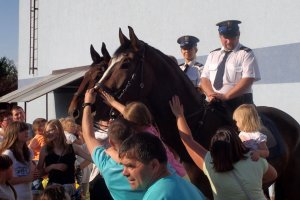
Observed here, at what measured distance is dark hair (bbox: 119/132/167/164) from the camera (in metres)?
2.25

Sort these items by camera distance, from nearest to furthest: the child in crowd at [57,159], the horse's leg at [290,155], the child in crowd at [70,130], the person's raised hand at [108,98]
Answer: the person's raised hand at [108,98] → the horse's leg at [290,155] → the child in crowd at [57,159] → the child in crowd at [70,130]

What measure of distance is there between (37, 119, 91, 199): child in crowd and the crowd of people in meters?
0.01

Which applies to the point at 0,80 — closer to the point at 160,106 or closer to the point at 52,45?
the point at 52,45

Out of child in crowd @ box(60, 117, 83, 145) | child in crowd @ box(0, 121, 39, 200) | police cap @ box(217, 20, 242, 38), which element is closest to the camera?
police cap @ box(217, 20, 242, 38)

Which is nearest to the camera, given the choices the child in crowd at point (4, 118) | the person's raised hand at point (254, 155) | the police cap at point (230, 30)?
the person's raised hand at point (254, 155)

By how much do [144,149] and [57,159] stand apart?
348cm

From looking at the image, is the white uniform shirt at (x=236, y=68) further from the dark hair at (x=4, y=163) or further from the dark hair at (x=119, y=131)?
the dark hair at (x=4, y=163)

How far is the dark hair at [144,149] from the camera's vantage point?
2.25 m

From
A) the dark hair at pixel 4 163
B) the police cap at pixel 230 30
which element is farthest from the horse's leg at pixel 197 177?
the dark hair at pixel 4 163

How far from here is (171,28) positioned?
11.0 meters

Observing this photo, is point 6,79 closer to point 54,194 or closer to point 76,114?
point 76,114

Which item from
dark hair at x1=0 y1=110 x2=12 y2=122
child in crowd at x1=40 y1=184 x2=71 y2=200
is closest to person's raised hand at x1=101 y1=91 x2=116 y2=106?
child in crowd at x1=40 y1=184 x2=71 y2=200

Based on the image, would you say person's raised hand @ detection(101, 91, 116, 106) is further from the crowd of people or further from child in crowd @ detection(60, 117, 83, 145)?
child in crowd @ detection(60, 117, 83, 145)

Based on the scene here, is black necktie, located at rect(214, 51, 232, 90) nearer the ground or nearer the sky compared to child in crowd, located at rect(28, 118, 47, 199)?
nearer the sky
